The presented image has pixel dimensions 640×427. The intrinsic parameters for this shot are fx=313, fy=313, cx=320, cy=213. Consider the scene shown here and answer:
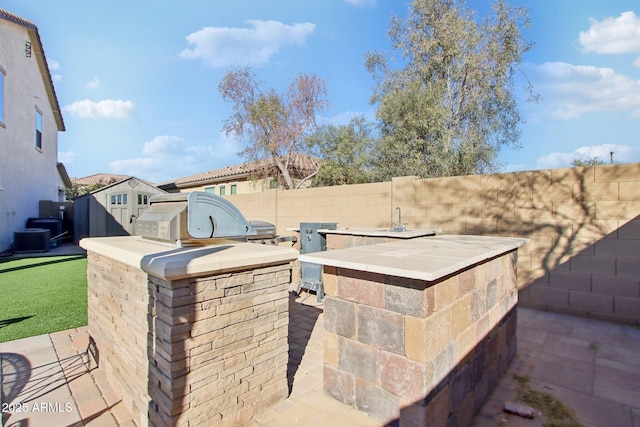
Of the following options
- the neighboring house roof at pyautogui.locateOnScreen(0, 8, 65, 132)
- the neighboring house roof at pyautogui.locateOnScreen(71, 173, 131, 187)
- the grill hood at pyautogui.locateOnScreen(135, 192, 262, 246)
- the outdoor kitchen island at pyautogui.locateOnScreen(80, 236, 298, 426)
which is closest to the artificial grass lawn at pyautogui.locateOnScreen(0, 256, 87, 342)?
the outdoor kitchen island at pyautogui.locateOnScreen(80, 236, 298, 426)

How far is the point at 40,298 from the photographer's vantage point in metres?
5.38

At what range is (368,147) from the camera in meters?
12.7

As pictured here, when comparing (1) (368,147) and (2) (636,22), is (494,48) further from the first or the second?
(1) (368,147)

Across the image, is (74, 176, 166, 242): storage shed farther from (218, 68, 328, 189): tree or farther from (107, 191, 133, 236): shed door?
(218, 68, 328, 189): tree

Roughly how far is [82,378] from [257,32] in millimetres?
10404

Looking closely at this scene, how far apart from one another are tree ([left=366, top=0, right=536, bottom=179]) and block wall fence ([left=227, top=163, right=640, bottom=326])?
424 centimetres

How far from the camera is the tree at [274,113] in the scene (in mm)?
→ 14500

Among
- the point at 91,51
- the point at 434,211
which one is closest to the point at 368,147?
→ the point at 434,211

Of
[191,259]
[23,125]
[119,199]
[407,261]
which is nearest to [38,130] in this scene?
[23,125]

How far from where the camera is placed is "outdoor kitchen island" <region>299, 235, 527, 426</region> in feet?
5.95

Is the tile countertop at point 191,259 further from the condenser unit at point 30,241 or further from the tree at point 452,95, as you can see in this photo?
the condenser unit at point 30,241

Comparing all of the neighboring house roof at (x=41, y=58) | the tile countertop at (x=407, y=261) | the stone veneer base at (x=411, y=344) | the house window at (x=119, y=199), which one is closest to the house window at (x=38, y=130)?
the neighboring house roof at (x=41, y=58)

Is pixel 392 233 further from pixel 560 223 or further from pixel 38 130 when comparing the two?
pixel 38 130

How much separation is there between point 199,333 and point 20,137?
50.0 feet
